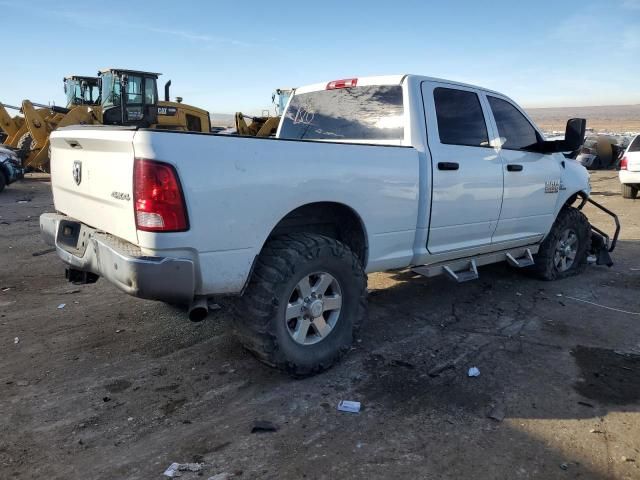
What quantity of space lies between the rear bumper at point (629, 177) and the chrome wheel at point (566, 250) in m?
8.83

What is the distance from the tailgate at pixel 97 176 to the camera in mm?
3020

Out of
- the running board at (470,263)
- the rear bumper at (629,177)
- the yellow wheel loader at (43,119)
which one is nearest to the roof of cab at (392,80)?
the running board at (470,263)

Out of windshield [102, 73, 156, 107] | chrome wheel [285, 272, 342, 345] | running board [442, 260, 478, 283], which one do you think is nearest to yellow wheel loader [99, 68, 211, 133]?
windshield [102, 73, 156, 107]

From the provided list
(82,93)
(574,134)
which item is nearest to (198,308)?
(574,134)

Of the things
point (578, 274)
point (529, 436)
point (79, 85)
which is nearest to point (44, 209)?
point (79, 85)

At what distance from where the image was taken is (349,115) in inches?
190

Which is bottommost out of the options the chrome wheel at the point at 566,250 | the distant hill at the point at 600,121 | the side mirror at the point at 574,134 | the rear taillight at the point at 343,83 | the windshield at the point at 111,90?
the chrome wheel at the point at 566,250

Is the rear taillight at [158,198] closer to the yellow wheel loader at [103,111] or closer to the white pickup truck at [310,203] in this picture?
the white pickup truck at [310,203]

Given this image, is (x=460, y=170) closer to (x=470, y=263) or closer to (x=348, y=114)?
(x=470, y=263)

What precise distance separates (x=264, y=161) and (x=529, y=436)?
2.24 m

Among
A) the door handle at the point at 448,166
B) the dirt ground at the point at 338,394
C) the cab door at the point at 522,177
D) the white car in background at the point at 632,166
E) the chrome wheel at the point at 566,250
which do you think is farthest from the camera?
the white car in background at the point at 632,166

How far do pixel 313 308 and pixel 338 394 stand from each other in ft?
1.95

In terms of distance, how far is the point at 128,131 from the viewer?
2.98m

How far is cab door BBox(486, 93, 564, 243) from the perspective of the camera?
202 inches
